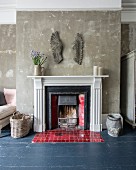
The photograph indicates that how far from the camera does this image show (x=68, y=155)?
237 centimetres

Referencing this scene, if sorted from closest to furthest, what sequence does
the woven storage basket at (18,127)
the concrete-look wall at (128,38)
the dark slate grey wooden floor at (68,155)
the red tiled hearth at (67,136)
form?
the dark slate grey wooden floor at (68,155) → the red tiled hearth at (67,136) → the woven storage basket at (18,127) → the concrete-look wall at (128,38)

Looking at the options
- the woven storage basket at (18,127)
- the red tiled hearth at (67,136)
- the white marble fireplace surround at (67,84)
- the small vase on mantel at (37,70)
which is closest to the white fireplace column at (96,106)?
the white marble fireplace surround at (67,84)

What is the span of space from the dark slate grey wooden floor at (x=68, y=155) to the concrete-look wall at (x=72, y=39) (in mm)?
1213

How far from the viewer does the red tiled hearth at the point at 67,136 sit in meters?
2.92

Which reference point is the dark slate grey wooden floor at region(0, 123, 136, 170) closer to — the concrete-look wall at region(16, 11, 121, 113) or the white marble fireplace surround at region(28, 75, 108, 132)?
the white marble fireplace surround at region(28, 75, 108, 132)

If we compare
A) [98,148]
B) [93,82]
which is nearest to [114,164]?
[98,148]

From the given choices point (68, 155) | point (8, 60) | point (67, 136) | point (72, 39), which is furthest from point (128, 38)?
point (68, 155)

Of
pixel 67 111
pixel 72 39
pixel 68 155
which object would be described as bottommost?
pixel 68 155

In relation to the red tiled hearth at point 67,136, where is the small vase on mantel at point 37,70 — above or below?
above

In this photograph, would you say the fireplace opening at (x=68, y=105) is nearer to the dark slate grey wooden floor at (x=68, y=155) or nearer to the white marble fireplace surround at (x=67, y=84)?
the white marble fireplace surround at (x=67, y=84)

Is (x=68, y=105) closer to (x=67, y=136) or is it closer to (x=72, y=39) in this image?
(x=67, y=136)

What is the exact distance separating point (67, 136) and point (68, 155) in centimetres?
76

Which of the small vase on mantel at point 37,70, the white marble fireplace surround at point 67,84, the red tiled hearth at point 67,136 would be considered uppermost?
the small vase on mantel at point 37,70

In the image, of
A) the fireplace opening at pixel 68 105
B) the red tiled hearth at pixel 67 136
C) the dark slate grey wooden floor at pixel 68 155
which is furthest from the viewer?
the fireplace opening at pixel 68 105
